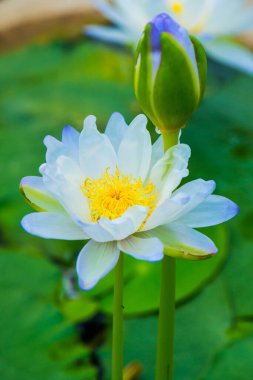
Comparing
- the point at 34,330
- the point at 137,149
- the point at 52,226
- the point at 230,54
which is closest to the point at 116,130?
the point at 137,149

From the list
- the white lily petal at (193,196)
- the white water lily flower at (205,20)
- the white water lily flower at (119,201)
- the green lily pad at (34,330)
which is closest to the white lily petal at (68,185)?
the white water lily flower at (119,201)

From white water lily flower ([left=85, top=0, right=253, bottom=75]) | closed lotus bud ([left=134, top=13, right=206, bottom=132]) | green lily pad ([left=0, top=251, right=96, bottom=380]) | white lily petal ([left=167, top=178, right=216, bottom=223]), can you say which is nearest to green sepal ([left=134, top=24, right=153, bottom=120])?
closed lotus bud ([left=134, top=13, right=206, bottom=132])

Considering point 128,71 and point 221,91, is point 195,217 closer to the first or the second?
point 221,91

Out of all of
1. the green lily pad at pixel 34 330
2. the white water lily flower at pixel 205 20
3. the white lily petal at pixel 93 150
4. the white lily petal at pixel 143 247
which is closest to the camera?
the white lily petal at pixel 143 247

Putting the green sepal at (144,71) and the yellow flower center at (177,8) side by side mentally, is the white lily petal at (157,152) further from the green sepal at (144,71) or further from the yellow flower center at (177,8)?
the yellow flower center at (177,8)

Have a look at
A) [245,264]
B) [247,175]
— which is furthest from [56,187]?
[247,175]

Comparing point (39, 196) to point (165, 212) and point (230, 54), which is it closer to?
point (165, 212)

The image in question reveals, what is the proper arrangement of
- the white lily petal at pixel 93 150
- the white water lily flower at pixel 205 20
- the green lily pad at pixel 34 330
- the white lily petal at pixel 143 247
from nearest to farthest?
the white lily petal at pixel 143 247, the white lily petal at pixel 93 150, the green lily pad at pixel 34 330, the white water lily flower at pixel 205 20
